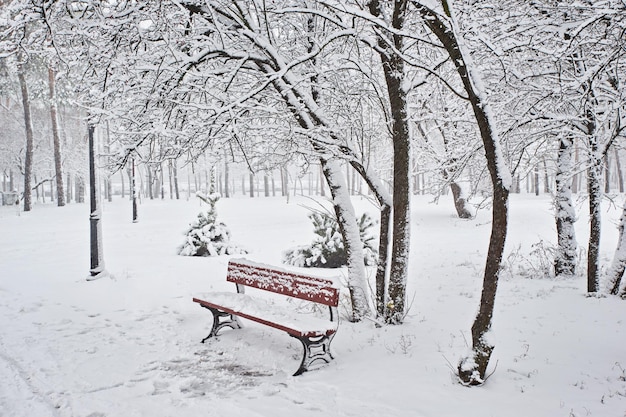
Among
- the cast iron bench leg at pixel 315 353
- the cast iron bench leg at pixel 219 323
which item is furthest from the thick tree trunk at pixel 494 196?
the cast iron bench leg at pixel 219 323

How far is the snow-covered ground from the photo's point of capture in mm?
3533

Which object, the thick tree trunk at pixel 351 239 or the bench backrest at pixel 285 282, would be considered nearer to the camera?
the bench backrest at pixel 285 282

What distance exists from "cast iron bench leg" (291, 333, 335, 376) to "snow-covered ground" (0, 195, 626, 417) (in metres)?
0.14

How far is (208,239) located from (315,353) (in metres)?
8.09

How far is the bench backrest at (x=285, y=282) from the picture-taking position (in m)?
4.68

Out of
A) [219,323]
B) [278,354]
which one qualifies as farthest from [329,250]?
[278,354]

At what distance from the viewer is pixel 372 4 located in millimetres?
4992

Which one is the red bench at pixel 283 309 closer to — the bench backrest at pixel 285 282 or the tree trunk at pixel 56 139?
the bench backrest at pixel 285 282

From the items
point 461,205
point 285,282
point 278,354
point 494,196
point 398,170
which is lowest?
point 278,354

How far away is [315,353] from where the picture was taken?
15.5ft

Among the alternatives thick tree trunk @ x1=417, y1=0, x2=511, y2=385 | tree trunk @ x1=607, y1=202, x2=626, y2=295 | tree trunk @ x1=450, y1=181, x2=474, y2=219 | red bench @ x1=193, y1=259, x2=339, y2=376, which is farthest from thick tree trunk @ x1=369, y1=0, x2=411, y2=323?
tree trunk @ x1=450, y1=181, x2=474, y2=219

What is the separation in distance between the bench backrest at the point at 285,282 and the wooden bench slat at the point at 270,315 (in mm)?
234

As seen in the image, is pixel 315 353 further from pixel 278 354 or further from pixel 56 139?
pixel 56 139

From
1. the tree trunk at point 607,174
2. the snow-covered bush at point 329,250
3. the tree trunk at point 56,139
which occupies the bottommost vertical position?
the snow-covered bush at point 329,250
